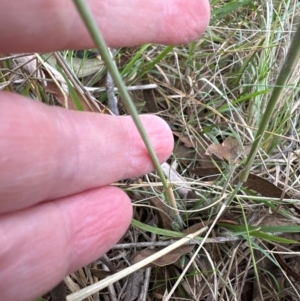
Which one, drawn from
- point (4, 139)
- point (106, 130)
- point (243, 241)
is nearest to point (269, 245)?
point (243, 241)

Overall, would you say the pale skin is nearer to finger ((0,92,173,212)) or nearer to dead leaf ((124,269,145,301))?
finger ((0,92,173,212))

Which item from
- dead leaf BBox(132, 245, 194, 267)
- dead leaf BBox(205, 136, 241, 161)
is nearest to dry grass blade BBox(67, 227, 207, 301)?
dead leaf BBox(132, 245, 194, 267)

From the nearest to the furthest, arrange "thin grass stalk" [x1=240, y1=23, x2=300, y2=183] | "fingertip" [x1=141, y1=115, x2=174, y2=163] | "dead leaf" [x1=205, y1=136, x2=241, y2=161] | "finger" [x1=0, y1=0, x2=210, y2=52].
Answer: "thin grass stalk" [x1=240, y1=23, x2=300, y2=183] < "finger" [x1=0, y1=0, x2=210, y2=52] < "fingertip" [x1=141, y1=115, x2=174, y2=163] < "dead leaf" [x1=205, y1=136, x2=241, y2=161]

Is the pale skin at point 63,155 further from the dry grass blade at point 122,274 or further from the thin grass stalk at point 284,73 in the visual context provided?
the thin grass stalk at point 284,73

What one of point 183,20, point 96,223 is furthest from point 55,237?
point 183,20

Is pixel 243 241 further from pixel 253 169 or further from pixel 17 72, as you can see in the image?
pixel 17 72

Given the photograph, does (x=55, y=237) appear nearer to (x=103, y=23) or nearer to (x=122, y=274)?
(x=122, y=274)
